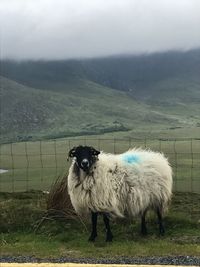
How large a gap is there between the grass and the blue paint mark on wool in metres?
1.50

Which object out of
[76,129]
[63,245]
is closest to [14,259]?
[63,245]

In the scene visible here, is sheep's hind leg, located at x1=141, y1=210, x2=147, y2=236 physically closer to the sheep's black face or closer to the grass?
the grass

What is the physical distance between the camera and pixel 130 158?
12.2 meters

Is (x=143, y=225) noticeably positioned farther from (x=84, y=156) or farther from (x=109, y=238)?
(x=84, y=156)

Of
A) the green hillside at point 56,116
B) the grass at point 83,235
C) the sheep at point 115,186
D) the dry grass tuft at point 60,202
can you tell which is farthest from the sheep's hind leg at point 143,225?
the green hillside at point 56,116

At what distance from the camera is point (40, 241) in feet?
38.5

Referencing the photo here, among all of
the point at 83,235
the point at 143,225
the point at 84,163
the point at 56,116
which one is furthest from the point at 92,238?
the point at 56,116

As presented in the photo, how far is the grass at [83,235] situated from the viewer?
10.5m

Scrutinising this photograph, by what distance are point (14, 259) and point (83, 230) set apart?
2.53 metres

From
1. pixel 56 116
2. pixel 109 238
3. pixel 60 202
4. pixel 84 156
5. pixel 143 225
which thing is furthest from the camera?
pixel 56 116

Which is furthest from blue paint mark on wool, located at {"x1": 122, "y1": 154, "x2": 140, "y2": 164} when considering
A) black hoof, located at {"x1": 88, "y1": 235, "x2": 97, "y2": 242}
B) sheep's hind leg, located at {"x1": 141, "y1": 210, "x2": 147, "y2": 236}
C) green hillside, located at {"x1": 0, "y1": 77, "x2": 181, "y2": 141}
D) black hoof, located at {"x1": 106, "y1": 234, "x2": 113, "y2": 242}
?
green hillside, located at {"x1": 0, "y1": 77, "x2": 181, "y2": 141}

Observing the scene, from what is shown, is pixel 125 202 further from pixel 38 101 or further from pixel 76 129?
pixel 38 101

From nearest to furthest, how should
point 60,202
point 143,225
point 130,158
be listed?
1. point 143,225
2. point 130,158
3. point 60,202

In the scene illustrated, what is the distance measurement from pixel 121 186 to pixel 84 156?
1037mm
